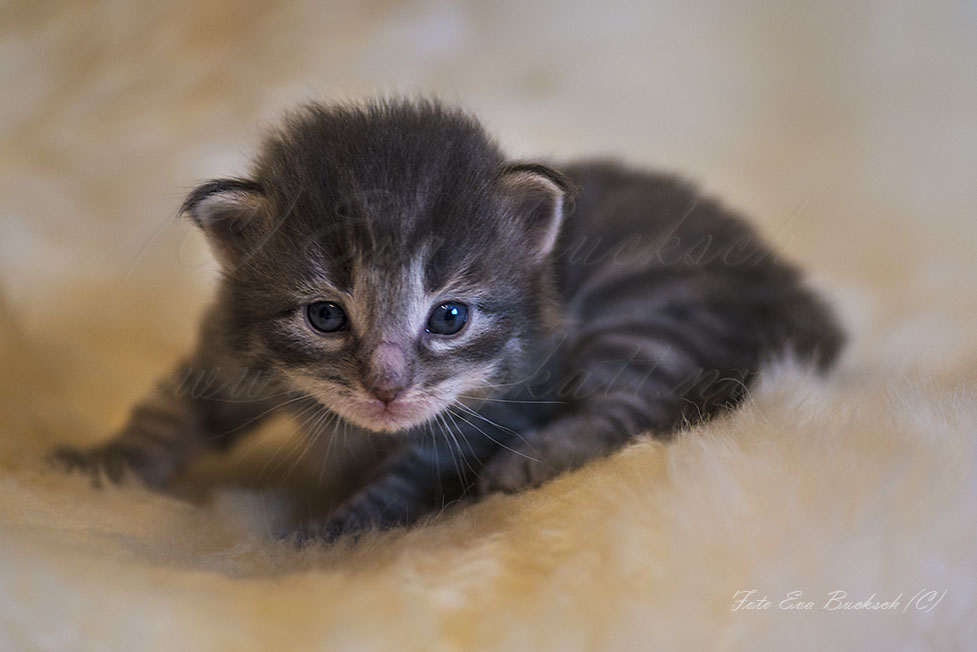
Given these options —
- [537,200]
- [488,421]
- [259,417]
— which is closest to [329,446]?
[259,417]

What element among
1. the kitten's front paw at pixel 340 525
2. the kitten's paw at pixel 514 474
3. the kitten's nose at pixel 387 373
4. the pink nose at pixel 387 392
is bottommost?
the kitten's front paw at pixel 340 525

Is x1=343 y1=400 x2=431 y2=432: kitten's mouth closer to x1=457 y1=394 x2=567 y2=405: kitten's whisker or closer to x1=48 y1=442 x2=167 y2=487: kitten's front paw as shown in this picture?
x1=457 y1=394 x2=567 y2=405: kitten's whisker

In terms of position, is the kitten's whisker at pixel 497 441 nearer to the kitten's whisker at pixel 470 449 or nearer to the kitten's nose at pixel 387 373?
the kitten's whisker at pixel 470 449

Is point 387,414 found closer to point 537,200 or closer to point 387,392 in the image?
point 387,392

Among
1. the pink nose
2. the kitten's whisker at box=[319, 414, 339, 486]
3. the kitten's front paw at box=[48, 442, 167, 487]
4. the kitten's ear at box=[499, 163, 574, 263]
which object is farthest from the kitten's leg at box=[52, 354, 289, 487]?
the kitten's ear at box=[499, 163, 574, 263]

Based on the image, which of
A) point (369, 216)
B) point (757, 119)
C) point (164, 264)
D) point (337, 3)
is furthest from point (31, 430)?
point (757, 119)
